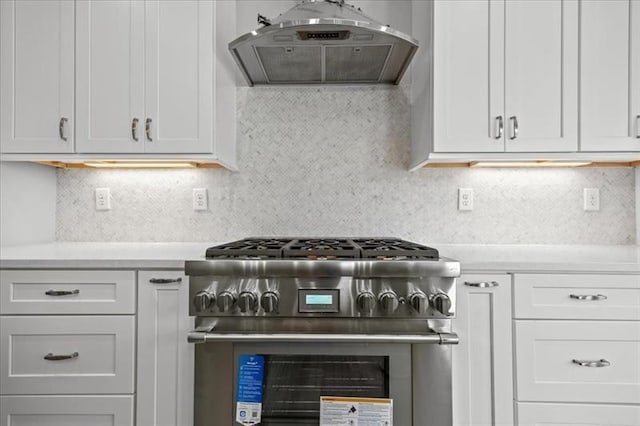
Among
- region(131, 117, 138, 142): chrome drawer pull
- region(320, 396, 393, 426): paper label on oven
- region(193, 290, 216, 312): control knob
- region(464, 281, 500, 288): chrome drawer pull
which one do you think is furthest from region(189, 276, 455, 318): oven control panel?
region(131, 117, 138, 142): chrome drawer pull

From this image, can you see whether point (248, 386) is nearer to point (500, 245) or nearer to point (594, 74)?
point (500, 245)

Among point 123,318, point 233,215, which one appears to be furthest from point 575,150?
point 123,318

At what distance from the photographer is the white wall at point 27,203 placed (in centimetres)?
188

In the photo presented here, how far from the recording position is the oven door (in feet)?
4.71

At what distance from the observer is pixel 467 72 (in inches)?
70.0

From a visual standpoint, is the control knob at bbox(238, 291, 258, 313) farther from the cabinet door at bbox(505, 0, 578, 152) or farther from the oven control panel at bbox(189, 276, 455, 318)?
the cabinet door at bbox(505, 0, 578, 152)

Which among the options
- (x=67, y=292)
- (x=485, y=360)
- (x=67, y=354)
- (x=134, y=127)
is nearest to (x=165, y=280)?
(x=67, y=292)

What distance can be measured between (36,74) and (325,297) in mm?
1692

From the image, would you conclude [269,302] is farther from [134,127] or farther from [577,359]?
[577,359]

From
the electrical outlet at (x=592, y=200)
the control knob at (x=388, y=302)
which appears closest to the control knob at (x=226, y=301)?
the control knob at (x=388, y=302)

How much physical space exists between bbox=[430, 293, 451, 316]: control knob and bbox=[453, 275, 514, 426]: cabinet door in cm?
16

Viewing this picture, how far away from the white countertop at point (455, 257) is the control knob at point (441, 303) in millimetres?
192

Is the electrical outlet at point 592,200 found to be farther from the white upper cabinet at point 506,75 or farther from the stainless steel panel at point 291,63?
the stainless steel panel at point 291,63

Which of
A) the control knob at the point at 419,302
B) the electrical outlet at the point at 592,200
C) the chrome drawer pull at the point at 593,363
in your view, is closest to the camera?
the control knob at the point at 419,302
